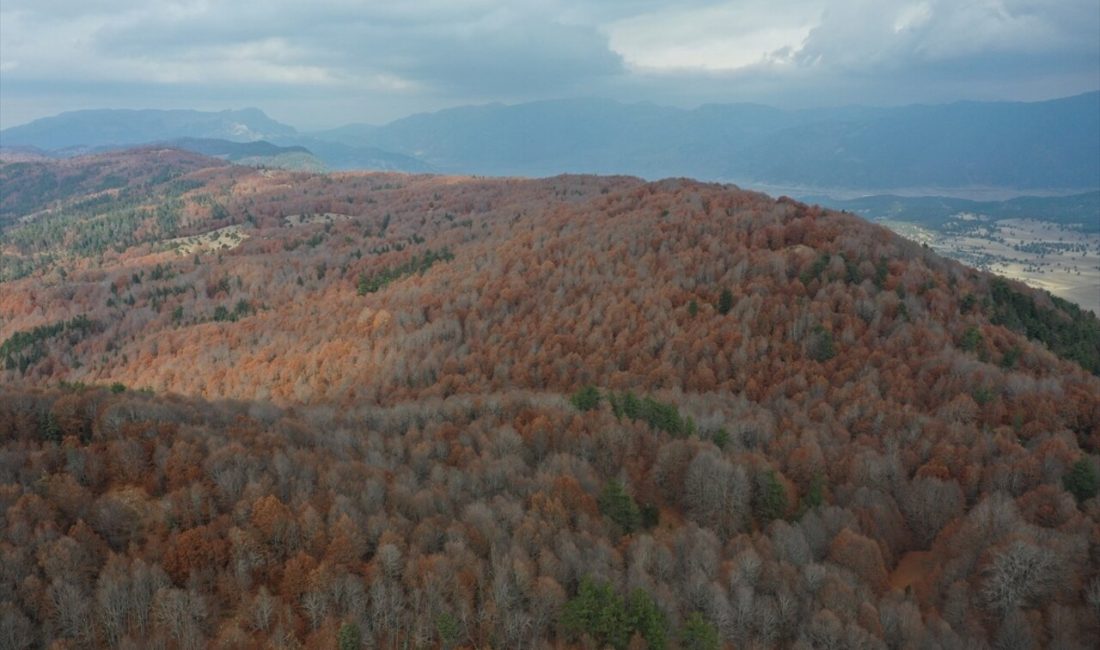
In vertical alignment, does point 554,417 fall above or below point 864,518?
above

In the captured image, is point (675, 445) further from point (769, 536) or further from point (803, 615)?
point (803, 615)

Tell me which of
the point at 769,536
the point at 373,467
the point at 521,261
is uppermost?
the point at 521,261

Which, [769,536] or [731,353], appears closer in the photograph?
[769,536]

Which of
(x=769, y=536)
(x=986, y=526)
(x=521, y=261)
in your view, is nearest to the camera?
(x=986, y=526)

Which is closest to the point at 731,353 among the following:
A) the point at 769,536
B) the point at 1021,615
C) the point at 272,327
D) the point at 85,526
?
the point at 769,536

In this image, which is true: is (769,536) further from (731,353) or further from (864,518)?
(731,353)

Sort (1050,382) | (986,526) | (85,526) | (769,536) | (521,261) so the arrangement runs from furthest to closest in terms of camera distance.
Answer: (521,261) < (1050,382) < (769,536) < (986,526) < (85,526)
